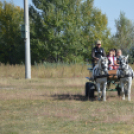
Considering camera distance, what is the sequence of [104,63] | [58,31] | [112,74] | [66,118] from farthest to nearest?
1. [58,31]
2. [112,74]
3. [104,63]
4. [66,118]

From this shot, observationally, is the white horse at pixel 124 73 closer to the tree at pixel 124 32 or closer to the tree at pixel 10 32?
the tree at pixel 10 32

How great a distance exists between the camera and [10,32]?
4162 centimetres

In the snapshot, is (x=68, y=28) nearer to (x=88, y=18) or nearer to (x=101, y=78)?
(x=88, y=18)

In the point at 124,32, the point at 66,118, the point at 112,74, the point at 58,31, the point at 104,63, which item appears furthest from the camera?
the point at 124,32

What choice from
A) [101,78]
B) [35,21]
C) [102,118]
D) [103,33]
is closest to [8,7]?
[35,21]

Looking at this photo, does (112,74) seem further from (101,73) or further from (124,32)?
(124,32)

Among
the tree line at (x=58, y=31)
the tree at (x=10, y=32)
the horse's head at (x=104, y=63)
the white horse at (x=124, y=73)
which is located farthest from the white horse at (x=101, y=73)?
the tree at (x=10, y=32)

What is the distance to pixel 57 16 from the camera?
35.3m

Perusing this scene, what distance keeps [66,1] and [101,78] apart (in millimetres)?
27692

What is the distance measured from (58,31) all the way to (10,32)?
333 inches

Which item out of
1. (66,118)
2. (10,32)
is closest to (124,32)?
(10,32)

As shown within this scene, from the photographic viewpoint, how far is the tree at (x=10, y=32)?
135 ft

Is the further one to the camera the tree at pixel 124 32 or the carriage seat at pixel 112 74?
the tree at pixel 124 32

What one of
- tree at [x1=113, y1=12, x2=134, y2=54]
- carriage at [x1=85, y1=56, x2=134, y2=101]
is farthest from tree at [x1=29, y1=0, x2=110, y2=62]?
carriage at [x1=85, y1=56, x2=134, y2=101]
